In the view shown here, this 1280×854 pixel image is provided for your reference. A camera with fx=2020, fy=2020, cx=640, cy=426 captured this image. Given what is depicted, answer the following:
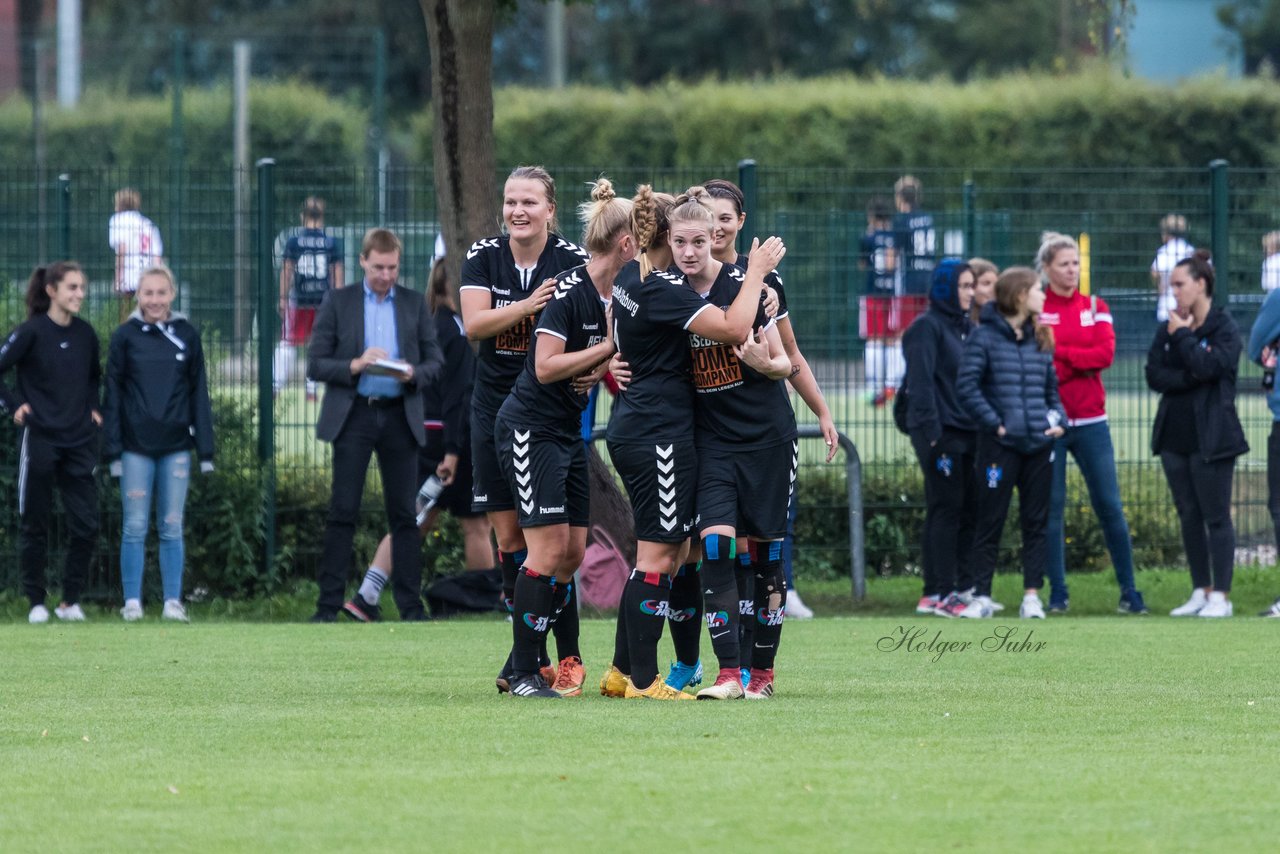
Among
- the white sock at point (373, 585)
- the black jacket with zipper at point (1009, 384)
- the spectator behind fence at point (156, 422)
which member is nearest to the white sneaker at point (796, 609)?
the black jacket with zipper at point (1009, 384)

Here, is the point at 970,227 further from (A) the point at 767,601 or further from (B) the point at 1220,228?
(A) the point at 767,601

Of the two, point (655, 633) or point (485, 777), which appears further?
point (655, 633)

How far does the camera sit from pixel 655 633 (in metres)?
7.70

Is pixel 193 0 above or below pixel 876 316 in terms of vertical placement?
above

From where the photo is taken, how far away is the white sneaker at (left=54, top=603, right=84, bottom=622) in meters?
11.8

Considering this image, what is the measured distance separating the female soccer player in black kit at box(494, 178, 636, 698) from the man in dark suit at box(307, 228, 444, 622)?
3795mm

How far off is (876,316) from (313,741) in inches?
305

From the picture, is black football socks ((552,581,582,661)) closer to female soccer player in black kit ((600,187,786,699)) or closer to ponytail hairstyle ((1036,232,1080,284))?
female soccer player in black kit ((600,187,786,699))

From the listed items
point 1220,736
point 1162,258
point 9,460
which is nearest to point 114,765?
point 1220,736

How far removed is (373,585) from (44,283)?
8.56ft

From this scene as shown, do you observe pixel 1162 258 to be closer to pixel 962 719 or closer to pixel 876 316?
pixel 876 316

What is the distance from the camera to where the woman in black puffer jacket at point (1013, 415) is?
11.7 metres

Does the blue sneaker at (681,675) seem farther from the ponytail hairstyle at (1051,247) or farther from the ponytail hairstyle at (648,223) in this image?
the ponytail hairstyle at (1051,247)

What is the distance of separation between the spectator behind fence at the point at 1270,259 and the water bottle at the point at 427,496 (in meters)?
5.84
